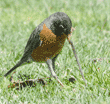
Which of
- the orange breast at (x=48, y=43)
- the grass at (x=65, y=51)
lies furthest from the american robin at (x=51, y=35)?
the grass at (x=65, y=51)

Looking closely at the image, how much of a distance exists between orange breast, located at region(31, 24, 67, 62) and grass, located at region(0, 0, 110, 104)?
1.65 feet

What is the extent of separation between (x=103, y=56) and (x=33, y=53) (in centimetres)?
141

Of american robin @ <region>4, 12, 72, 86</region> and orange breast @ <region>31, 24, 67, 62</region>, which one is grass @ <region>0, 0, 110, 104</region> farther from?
orange breast @ <region>31, 24, 67, 62</region>

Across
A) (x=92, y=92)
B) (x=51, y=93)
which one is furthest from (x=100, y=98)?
(x=51, y=93)

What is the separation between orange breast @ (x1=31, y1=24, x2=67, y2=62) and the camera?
250cm

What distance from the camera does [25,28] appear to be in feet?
15.5

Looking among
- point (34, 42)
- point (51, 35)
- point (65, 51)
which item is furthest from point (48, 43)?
point (65, 51)

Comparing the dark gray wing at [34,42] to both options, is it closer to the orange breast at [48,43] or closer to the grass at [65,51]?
the orange breast at [48,43]

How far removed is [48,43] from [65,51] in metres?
1.17

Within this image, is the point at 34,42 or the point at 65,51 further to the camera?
the point at 65,51

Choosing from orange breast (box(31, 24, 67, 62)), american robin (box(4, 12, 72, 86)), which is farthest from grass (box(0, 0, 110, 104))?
orange breast (box(31, 24, 67, 62))

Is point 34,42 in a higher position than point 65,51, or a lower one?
higher

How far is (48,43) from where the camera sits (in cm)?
253

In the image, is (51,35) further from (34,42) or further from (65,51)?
(65,51)
